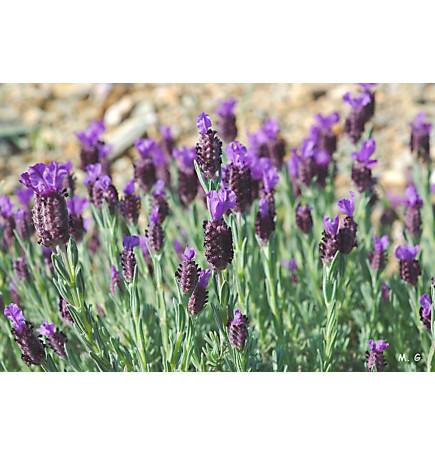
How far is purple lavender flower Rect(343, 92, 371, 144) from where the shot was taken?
8.38 ft

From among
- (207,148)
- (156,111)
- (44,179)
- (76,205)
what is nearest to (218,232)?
(207,148)

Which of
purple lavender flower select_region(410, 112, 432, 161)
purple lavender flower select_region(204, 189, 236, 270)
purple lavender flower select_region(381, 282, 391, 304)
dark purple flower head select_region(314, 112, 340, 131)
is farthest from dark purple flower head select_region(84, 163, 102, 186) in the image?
purple lavender flower select_region(410, 112, 432, 161)

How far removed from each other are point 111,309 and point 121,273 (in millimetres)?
323

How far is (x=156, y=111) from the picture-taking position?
4379 millimetres

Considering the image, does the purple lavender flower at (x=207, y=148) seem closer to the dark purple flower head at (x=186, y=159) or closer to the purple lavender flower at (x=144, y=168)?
the purple lavender flower at (x=144, y=168)

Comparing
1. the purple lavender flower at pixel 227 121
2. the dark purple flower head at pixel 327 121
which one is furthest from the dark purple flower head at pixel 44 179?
the dark purple flower head at pixel 327 121

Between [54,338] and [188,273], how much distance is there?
0.48m

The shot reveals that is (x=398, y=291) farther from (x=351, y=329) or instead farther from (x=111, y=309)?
(x=111, y=309)

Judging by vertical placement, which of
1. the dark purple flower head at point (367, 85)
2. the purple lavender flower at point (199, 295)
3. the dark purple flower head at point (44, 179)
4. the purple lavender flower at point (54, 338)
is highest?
the dark purple flower head at point (367, 85)

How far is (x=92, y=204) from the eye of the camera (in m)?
2.34

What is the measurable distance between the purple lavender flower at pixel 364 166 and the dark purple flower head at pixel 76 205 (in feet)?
3.01

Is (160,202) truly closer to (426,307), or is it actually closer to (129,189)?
(129,189)

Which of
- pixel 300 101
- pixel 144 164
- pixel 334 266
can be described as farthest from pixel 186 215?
pixel 300 101

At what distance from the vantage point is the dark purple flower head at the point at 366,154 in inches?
91.7
